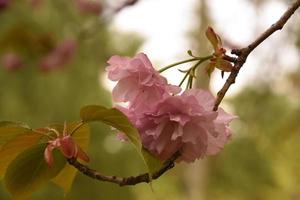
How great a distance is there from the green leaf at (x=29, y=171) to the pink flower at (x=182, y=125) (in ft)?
0.31

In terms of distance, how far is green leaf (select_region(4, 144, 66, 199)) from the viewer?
23.9 inches

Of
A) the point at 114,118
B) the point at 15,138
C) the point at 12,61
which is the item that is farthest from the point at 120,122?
the point at 12,61

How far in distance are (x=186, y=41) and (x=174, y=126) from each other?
4371 mm

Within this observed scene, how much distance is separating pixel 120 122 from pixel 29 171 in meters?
0.13

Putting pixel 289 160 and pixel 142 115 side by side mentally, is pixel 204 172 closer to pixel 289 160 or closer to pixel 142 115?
pixel 289 160

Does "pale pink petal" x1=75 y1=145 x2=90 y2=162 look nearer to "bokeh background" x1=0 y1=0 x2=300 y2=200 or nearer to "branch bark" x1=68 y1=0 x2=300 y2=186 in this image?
"branch bark" x1=68 y1=0 x2=300 y2=186

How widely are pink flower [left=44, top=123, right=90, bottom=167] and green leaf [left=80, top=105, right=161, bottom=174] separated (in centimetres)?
3

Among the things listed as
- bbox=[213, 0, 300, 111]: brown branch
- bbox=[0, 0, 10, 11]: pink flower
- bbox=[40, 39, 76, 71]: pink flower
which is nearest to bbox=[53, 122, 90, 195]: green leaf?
bbox=[213, 0, 300, 111]: brown branch

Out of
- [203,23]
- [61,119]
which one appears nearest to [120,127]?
[203,23]

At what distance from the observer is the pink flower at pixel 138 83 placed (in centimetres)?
59

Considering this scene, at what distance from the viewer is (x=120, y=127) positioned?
1.81ft

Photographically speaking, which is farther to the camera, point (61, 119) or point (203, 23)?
point (61, 119)

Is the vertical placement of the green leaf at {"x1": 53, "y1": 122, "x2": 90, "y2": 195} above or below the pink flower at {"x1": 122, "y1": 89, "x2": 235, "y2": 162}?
below

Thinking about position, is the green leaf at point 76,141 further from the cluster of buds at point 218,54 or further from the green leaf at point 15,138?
the cluster of buds at point 218,54
